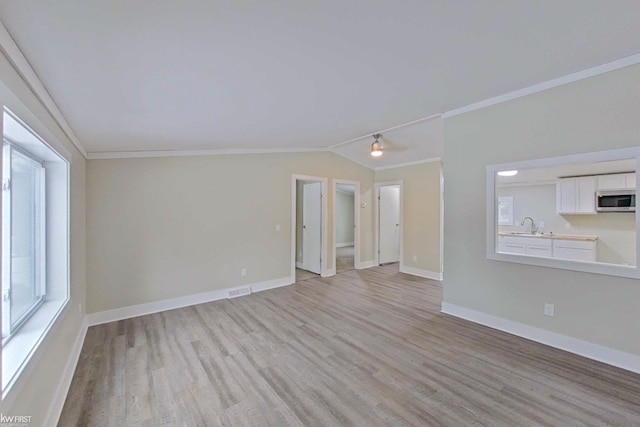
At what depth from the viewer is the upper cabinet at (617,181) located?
300cm

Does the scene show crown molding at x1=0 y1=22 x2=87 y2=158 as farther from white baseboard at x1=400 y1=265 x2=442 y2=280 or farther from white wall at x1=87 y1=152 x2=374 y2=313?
white baseboard at x1=400 y1=265 x2=442 y2=280

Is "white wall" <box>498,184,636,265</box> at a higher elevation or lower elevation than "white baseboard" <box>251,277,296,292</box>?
higher

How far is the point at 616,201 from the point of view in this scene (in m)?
3.44

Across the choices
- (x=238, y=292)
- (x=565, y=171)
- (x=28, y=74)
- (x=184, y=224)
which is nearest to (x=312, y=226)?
(x=238, y=292)

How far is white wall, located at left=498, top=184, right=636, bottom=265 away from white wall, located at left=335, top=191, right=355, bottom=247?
238 inches

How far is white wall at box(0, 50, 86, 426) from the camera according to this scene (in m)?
1.37

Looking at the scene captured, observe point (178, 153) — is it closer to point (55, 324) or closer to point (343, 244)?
point (55, 324)

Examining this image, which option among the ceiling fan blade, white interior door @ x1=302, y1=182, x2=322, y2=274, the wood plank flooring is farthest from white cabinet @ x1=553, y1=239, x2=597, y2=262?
white interior door @ x1=302, y1=182, x2=322, y2=274

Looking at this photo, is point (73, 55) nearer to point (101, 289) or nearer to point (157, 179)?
point (157, 179)

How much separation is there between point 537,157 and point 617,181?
1202 millimetres

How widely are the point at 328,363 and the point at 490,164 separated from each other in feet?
9.12

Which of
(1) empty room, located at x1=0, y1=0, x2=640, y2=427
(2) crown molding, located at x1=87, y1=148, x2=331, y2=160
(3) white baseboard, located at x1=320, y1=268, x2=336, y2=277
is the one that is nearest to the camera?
(1) empty room, located at x1=0, y1=0, x2=640, y2=427

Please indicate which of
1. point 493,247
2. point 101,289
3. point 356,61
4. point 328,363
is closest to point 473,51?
point 356,61

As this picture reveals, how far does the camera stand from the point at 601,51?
2248 mm
